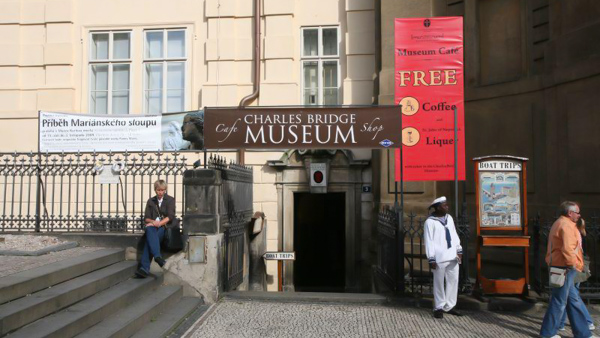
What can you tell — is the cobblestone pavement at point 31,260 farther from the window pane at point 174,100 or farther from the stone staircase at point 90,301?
the window pane at point 174,100

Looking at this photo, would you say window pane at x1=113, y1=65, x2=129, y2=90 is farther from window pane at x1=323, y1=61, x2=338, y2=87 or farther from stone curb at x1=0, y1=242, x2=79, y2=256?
stone curb at x1=0, y1=242, x2=79, y2=256

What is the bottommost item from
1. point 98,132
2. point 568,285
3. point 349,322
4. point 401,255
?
point 349,322

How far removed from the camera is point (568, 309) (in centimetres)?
640

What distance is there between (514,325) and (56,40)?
1254 centimetres

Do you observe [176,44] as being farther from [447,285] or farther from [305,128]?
[447,285]

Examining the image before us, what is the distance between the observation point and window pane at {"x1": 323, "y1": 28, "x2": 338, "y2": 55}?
1365 cm

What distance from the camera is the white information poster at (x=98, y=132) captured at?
44.5 ft

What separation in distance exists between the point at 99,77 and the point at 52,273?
29.5 feet

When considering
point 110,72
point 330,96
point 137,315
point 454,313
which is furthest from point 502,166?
point 110,72

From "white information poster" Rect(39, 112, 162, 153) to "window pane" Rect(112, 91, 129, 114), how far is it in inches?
18.0

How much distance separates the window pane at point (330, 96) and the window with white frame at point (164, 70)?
11.8ft

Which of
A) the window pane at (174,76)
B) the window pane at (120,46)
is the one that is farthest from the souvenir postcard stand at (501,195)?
the window pane at (120,46)

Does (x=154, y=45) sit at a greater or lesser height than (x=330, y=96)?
greater

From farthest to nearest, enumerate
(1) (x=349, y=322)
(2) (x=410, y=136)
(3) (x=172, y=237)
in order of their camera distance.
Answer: (2) (x=410, y=136), (3) (x=172, y=237), (1) (x=349, y=322)
